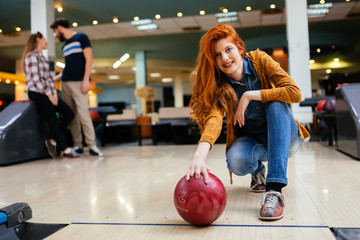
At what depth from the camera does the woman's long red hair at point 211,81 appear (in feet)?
4.40

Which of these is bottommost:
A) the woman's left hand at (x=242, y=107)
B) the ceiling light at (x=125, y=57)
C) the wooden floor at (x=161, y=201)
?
the wooden floor at (x=161, y=201)

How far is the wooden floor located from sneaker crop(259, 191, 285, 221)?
1.2 inches

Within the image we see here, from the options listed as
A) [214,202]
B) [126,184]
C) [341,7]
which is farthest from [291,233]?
[341,7]

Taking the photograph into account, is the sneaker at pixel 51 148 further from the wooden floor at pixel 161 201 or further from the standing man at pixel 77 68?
the wooden floor at pixel 161 201

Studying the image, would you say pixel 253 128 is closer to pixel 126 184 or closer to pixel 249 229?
pixel 249 229

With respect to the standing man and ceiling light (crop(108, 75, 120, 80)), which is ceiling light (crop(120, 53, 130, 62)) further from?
the standing man

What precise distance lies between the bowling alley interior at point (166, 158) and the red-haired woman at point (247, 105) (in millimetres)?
109

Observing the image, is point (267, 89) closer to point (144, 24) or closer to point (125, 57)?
point (144, 24)

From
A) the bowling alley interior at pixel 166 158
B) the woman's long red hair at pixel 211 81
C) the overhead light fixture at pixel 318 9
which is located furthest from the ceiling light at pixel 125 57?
the woman's long red hair at pixel 211 81

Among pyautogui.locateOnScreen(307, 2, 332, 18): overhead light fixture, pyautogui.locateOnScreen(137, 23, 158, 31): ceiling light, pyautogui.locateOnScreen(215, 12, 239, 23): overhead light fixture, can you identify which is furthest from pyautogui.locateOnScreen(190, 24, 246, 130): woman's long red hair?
pyautogui.locateOnScreen(137, 23, 158, 31): ceiling light

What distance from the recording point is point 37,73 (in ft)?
11.1

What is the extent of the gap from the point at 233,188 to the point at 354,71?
1118 centimetres

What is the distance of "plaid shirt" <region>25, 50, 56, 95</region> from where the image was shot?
3379mm

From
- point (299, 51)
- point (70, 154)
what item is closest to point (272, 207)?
point (70, 154)
